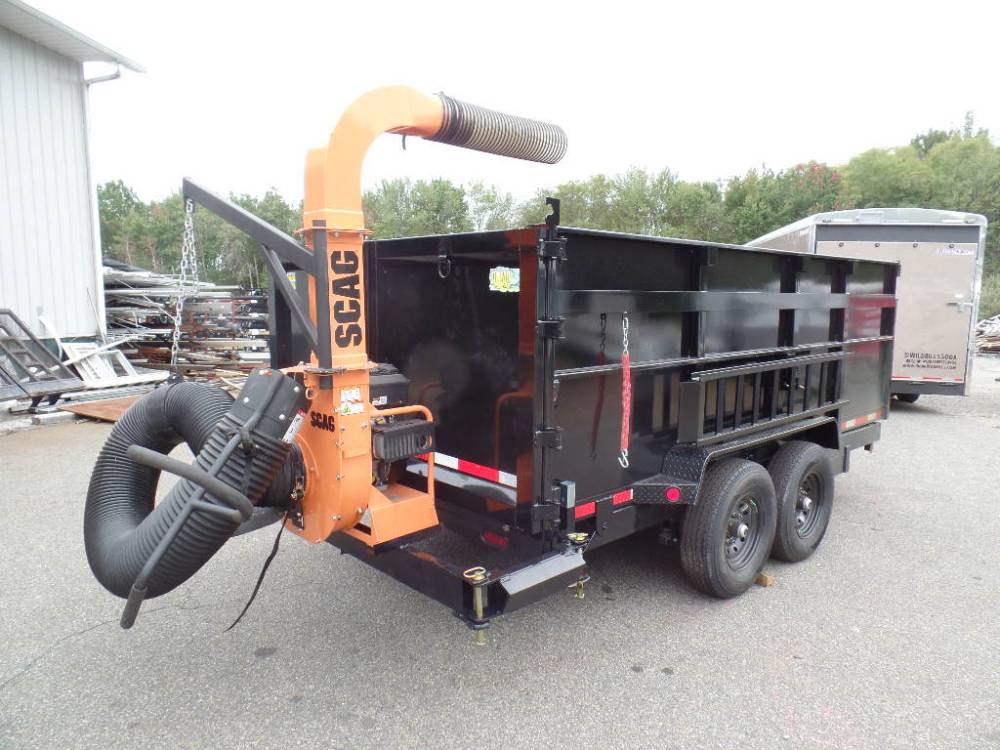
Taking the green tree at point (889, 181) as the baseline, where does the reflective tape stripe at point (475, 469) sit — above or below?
below

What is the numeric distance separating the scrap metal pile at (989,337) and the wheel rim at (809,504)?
18783mm

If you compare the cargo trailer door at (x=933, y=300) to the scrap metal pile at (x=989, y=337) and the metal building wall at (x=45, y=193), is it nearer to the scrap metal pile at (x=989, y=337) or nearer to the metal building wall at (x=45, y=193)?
the metal building wall at (x=45, y=193)

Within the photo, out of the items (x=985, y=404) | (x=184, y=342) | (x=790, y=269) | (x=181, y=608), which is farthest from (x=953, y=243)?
(x=184, y=342)

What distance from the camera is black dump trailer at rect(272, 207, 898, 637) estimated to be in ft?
9.64

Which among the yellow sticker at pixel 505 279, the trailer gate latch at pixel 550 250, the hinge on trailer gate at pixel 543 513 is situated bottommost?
the hinge on trailer gate at pixel 543 513

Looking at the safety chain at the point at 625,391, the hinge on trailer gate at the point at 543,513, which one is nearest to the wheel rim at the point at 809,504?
the safety chain at the point at 625,391

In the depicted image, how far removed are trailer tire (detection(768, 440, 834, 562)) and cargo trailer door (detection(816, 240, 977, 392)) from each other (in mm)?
5951

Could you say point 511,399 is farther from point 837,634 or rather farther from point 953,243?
point 953,243

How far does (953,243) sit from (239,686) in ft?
34.1

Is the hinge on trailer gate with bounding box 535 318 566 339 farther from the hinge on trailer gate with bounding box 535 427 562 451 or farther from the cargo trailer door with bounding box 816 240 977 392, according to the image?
the cargo trailer door with bounding box 816 240 977 392

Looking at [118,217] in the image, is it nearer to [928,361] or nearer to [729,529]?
[928,361]

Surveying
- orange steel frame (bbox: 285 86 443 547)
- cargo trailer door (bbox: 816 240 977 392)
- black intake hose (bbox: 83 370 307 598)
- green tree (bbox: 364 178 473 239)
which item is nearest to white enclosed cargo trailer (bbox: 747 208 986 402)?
cargo trailer door (bbox: 816 240 977 392)

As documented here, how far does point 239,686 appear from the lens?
3018 millimetres

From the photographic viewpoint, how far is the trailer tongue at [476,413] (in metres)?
2.69
